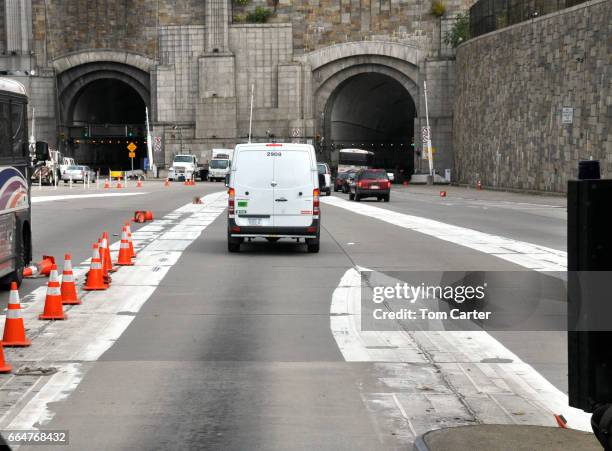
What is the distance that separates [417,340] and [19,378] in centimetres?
432

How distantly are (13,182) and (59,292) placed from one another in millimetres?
3046

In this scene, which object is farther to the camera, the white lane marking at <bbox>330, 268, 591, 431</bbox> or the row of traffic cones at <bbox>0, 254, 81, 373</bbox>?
the row of traffic cones at <bbox>0, 254, 81, 373</bbox>

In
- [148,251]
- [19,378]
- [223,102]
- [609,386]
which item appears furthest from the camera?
[223,102]

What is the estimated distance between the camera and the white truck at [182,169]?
83125mm

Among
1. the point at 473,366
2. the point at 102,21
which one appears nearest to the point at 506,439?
the point at 473,366

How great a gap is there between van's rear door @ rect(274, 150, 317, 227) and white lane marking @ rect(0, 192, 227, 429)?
9.94 feet

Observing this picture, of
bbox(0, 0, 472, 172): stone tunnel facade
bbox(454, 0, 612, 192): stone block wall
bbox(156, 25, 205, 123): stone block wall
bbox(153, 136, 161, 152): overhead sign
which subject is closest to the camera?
bbox(454, 0, 612, 192): stone block wall

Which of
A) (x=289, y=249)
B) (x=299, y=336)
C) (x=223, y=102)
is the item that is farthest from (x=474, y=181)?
(x=299, y=336)

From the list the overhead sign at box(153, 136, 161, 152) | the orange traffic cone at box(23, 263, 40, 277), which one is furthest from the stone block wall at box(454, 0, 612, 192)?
the orange traffic cone at box(23, 263, 40, 277)

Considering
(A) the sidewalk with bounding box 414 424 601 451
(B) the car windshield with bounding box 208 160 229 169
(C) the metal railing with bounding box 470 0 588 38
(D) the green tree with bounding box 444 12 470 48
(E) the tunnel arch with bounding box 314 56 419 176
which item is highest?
(D) the green tree with bounding box 444 12 470 48

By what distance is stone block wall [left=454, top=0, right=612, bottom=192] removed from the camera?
157 ft

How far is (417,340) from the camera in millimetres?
11328

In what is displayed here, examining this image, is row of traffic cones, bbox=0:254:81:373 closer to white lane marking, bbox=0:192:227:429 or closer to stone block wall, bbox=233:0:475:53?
white lane marking, bbox=0:192:227:429

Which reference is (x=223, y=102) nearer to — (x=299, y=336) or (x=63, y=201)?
(x=63, y=201)
